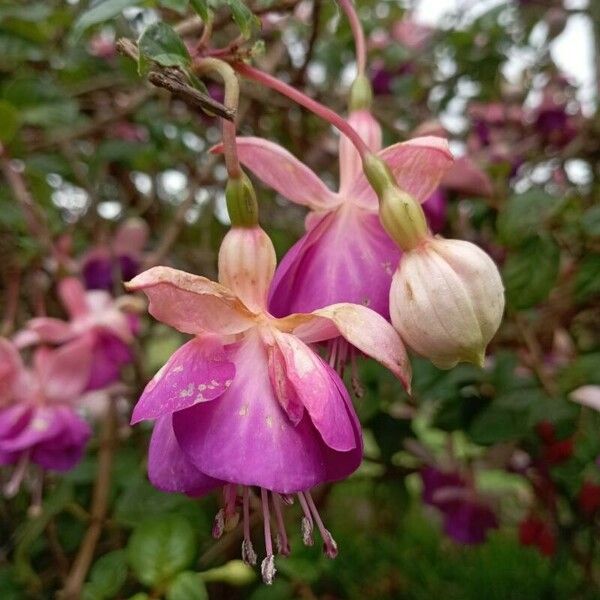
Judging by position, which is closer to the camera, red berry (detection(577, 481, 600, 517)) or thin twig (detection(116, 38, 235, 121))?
thin twig (detection(116, 38, 235, 121))

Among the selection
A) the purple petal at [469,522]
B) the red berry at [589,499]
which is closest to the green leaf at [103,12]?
the red berry at [589,499]

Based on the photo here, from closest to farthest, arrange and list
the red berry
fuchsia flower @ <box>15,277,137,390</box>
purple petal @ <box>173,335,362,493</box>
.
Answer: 1. purple petal @ <box>173,335,362,493</box>
2. fuchsia flower @ <box>15,277,137,390</box>
3. the red berry

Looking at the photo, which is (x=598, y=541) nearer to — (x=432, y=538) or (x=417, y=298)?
(x=432, y=538)

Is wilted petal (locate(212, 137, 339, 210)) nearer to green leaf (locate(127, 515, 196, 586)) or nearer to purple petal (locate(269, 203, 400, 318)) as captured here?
purple petal (locate(269, 203, 400, 318))

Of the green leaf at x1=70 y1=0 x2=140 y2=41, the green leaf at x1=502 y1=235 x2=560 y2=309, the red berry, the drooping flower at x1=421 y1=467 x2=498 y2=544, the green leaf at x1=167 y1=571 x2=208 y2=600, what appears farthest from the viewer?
the drooping flower at x1=421 y1=467 x2=498 y2=544

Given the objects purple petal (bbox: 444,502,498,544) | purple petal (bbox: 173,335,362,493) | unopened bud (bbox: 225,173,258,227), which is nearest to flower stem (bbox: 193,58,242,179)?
unopened bud (bbox: 225,173,258,227)

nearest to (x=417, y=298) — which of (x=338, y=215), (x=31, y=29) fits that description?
(x=338, y=215)

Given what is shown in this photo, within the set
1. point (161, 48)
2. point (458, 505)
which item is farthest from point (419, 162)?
point (458, 505)
